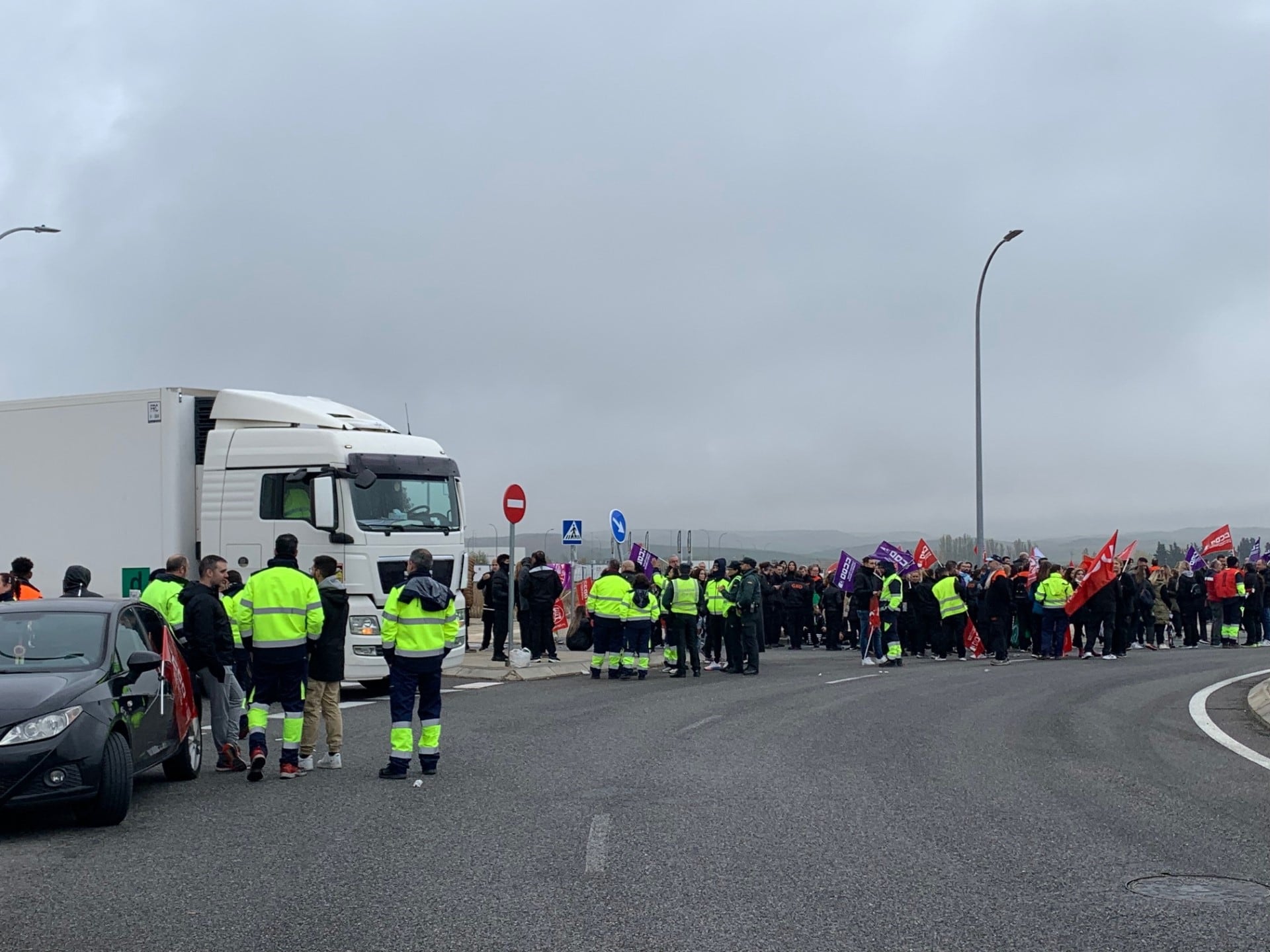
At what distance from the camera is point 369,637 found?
17.4 metres

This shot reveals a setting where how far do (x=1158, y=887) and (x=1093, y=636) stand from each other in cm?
2022

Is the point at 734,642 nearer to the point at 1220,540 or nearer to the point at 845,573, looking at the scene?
the point at 845,573

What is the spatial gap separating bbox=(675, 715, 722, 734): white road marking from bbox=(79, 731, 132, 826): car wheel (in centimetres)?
599

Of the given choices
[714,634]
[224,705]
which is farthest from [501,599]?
[224,705]

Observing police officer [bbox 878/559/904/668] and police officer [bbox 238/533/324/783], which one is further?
police officer [bbox 878/559/904/668]

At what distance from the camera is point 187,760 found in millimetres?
10953

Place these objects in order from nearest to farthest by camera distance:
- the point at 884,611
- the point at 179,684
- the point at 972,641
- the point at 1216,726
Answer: the point at 179,684, the point at 1216,726, the point at 884,611, the point at 972,641

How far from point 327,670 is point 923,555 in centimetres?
2280

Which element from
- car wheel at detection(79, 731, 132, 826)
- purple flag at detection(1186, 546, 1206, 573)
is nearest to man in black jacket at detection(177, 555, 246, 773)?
car wheel at detection(79, 731, 132, 826)

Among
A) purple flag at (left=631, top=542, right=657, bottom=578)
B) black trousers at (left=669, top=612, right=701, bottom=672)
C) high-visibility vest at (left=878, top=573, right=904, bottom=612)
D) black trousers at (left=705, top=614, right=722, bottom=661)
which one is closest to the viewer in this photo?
black trousers at (left=669, top=612, right=701, bottom=672)

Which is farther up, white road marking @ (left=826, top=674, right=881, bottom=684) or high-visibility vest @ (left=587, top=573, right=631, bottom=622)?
high-visibility vest @ (left=587, top=573, right=631, bottom=622)

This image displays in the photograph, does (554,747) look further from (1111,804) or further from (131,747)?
(1111,804)

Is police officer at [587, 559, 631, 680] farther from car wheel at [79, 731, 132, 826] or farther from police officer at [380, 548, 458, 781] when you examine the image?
car wheel at [79, 731, 132, 826]

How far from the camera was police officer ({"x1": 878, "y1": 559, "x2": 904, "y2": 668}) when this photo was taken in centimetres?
2355
